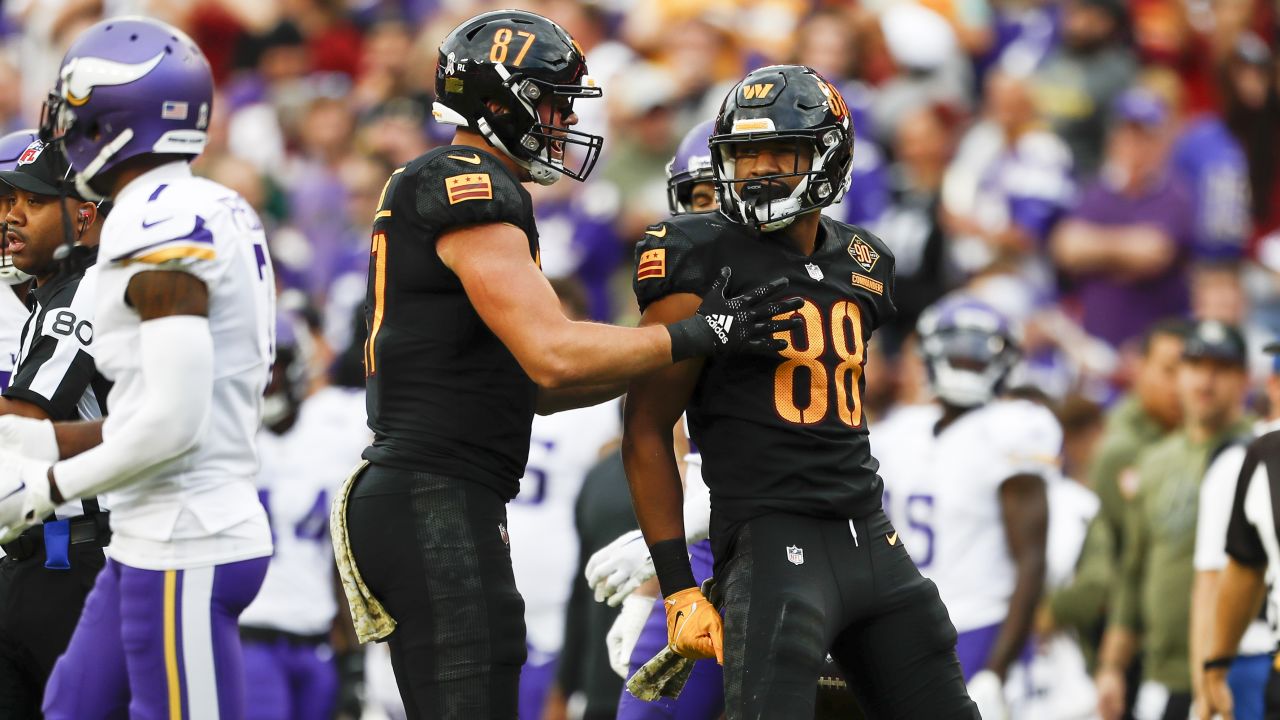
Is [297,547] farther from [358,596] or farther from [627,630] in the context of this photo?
[358,596]

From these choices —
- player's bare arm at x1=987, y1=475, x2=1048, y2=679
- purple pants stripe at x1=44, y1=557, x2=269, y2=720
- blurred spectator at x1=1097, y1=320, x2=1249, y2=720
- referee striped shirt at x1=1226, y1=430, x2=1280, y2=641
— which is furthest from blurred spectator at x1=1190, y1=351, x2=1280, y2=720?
purple pants stripe at x1=44, y1=557, x2=269, y2=720

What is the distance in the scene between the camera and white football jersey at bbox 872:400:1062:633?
7559 mm

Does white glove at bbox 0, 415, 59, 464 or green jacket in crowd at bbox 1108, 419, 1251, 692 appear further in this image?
green jacket in crowd at bbox 1108, 419, 1251, 692

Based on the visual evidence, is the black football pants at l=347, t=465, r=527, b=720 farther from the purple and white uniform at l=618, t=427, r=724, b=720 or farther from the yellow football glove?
the purple and white uniform at l=618, t=427, r=724, b=720

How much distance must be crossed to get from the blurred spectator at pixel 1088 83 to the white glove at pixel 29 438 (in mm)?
8052

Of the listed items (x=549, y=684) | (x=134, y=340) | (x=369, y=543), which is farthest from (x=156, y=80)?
(x=549, y=684)

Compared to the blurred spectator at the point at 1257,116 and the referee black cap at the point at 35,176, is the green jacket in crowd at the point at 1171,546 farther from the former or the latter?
the referee black cap at the point at 35,176

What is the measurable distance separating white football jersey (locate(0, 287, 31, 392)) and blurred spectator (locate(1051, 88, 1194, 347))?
6.76 metres

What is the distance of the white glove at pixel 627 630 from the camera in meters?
5.62

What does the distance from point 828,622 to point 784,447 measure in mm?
440

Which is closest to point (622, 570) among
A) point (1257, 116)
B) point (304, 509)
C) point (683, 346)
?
point (683, 346)

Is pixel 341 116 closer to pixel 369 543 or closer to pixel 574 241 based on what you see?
pixel 574 241

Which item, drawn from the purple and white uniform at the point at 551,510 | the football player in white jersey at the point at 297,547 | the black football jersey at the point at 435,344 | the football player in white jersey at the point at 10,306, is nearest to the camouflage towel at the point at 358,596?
the black football jersey at the point at 435,344

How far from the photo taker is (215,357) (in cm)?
472
